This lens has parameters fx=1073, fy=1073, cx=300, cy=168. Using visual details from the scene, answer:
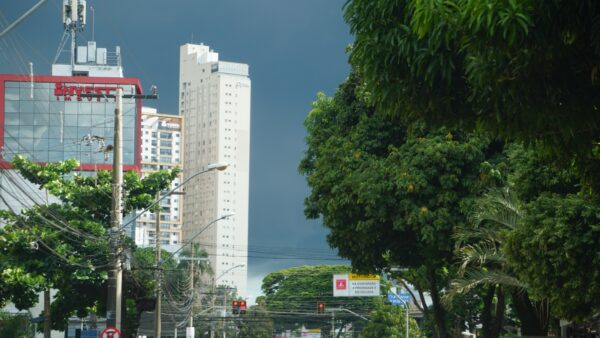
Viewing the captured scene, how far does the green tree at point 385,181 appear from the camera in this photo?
2911 cm

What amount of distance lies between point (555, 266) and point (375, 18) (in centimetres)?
749

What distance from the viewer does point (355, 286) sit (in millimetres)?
86125

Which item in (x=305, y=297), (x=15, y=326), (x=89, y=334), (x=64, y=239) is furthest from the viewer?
Result: (x=305, y=297)

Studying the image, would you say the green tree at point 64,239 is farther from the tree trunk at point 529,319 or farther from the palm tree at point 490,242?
the palm tree at point 490,242

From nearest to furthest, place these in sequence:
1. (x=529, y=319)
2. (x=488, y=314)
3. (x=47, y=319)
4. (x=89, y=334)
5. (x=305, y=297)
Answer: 1. (x=529, y=319)
2. (x=488, y=314)
3. (x=89, y=334)
4. (x=47, y=319)
5. (x=305, y=297)

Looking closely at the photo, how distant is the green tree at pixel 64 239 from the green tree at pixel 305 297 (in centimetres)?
7184

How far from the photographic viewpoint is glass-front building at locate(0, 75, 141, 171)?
108 metres

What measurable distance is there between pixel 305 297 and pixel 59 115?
35730mm

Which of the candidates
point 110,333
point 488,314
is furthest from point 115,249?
point 488,314

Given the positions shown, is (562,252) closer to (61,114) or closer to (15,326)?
(15,326)

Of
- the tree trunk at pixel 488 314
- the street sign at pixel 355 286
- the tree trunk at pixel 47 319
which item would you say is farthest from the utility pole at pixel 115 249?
the street sign at pixel 355 286

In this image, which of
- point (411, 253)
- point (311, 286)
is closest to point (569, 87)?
point (411, 253)

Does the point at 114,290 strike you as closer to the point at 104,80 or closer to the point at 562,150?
the point at 562,150

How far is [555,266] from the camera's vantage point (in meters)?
17.1
